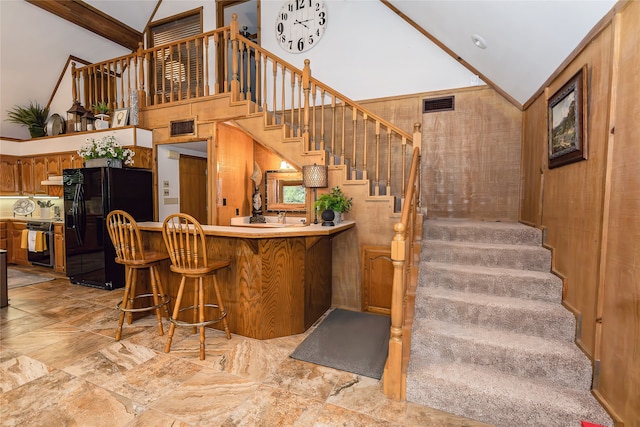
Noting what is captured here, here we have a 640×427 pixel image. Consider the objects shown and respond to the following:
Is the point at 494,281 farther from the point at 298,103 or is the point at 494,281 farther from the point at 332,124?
the point at 298,103

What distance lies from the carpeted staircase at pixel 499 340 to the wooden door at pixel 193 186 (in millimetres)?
4285

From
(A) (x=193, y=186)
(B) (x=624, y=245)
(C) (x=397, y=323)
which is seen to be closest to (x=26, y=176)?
(A) (x=193, y=186)

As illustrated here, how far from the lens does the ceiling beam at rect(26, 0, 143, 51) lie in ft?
16.2

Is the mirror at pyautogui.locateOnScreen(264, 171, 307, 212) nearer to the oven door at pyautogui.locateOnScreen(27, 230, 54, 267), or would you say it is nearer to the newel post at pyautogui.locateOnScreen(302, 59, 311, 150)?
the newel post at pyautogui.locateOnScreen(302, 59, 311, 150)

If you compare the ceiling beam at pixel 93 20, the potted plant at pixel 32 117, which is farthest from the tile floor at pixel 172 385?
the ceiling beam at pixel 93 20

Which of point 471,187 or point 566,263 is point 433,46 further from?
point 566,263

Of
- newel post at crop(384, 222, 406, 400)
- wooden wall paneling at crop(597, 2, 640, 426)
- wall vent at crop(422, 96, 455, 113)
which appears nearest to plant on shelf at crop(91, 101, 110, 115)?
wall vent at crop(422, 96, 455, 113)

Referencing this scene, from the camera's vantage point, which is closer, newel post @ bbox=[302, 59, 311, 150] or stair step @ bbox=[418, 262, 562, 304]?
stair step @ bbox=[418, 262, 562, 304]

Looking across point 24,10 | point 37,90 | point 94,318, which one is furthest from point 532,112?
point 37,90

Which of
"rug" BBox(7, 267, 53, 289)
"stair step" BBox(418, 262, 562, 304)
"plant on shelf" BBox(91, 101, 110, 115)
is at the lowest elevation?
"rug" BBox(7, 267, 53, 289)

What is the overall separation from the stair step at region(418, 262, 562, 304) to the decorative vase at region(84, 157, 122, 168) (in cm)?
439

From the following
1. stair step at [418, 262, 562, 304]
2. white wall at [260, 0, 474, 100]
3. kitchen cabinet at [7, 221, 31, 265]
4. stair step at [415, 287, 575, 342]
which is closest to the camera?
stair step at [415, 287, 575, 342]

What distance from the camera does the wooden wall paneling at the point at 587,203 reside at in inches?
72.0

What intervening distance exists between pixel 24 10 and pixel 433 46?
20.4 feet
